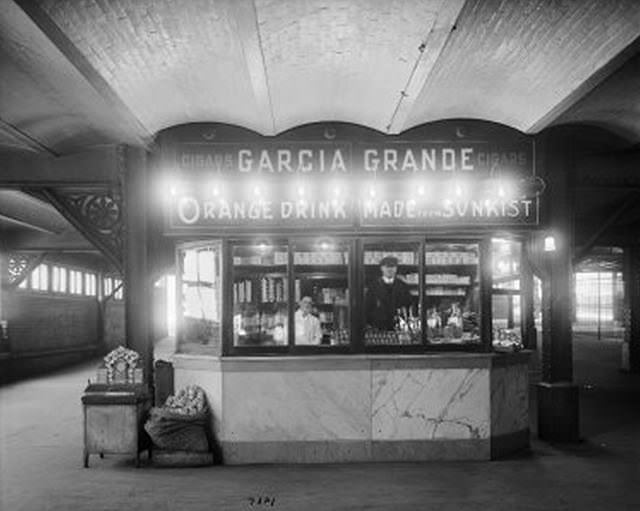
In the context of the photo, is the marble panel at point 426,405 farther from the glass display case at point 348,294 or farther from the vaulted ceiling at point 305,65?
the vaulted ceiling at point 305,65

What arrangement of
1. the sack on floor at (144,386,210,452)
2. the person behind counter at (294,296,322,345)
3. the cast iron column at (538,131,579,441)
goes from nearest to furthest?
the sack on floor at (144,386,210,452)
the person behind counter at (294,296,322,345)
the cast iron column at (538,131,579,441)

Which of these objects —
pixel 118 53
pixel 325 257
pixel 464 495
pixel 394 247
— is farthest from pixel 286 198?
pixel 464 495

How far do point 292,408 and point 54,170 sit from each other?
4584 millimetres

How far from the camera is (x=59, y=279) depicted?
22797 millimetres

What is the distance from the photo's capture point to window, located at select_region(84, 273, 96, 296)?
25.5m

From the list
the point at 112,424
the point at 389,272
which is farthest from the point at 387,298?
the point at 112,424

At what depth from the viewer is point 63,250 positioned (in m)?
18.5

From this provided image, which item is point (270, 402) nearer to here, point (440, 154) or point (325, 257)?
point (325, 257)

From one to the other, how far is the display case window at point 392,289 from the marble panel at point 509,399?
1.23m

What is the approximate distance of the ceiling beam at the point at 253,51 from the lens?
5842 mm

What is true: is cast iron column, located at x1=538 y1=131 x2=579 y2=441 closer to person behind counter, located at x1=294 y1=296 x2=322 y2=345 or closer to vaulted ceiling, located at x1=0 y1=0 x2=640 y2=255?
vaulted ceiling, located at x1=0 y1=0 x2=640 y2=255

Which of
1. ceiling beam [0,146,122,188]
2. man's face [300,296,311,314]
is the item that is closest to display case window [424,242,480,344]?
man's face [300,296,311,314]

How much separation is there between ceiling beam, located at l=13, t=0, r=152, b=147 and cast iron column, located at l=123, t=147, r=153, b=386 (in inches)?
32.7

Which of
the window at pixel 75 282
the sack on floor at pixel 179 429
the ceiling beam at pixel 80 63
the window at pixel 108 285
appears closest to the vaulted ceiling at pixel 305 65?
the ceiling beam at pixel 80 63
